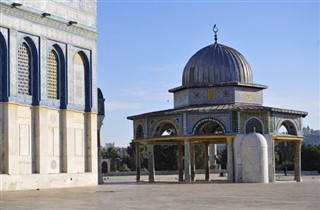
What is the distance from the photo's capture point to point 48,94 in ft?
97.3

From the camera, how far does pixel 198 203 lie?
15961mm

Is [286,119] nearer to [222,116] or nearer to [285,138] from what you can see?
[285,138]

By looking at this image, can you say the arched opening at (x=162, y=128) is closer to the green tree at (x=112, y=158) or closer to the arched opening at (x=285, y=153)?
the arched opening at (x=285, y=153)

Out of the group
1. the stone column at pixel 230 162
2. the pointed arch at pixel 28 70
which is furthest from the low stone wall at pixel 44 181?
the stone column at pixel 230 162

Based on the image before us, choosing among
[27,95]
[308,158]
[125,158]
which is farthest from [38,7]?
[125,158]

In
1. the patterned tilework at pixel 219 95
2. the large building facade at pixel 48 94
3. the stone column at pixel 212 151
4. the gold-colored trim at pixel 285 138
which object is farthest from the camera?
the stone column at pixel 212 151

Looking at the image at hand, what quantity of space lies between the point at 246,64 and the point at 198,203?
23606 millimetres

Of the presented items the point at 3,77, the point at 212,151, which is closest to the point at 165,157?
the point at 212,151

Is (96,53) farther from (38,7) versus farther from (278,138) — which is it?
(278,138)

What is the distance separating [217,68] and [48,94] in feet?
37.9

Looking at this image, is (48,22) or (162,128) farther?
(162,128)

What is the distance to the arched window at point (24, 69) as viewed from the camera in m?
27.9

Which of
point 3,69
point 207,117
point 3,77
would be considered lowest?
point 207,117

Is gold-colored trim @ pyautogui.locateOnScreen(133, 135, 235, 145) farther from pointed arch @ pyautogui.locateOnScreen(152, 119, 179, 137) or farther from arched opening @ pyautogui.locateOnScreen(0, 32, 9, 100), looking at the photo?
Answer: arched opening @ pyautogui.locateOnScreen(0, 32, 9, 100)
